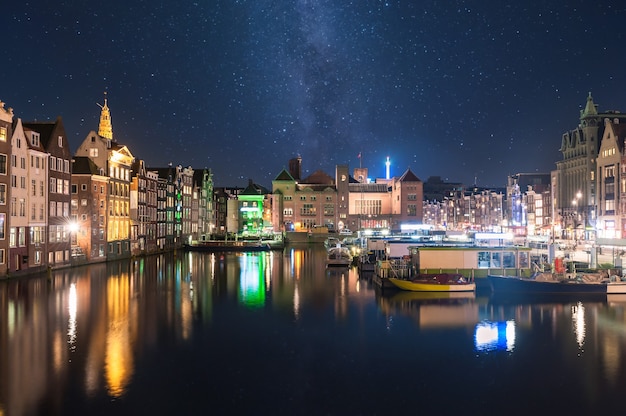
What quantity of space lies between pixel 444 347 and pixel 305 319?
37.2ft

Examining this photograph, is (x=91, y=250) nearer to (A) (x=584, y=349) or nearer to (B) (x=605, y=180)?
(A) (x=584, y=349)

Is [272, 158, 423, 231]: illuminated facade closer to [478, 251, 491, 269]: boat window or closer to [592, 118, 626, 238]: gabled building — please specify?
[592, 118, 626, 238]: gabled building

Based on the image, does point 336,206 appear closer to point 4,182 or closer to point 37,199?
point 37,199

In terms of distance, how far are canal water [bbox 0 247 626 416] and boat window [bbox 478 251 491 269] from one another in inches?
182

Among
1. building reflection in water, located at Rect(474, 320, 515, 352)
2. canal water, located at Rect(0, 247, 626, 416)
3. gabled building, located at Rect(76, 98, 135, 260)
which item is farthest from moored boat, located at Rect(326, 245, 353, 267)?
building reflection in water, located at Rect(474, 320, 515, 352)

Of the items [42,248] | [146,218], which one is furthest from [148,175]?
[42,248]

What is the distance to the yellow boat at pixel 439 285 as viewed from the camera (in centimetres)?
5197

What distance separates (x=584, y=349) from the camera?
3195 centimetres

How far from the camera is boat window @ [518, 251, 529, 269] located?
56.1 m

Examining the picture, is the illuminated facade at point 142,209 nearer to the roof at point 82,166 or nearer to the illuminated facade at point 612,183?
the roof at point 82,166

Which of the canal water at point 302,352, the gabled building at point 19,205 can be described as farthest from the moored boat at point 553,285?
the gabled building at point 19,205

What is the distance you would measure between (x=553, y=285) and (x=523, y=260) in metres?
4.87

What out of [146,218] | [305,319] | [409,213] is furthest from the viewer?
[409,213]

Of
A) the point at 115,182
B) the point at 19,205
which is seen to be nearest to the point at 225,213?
the point at 115,182
